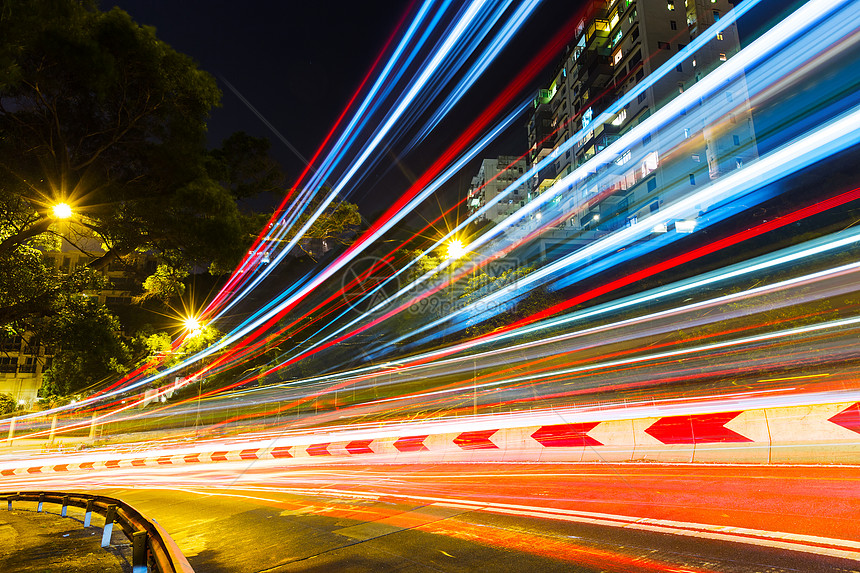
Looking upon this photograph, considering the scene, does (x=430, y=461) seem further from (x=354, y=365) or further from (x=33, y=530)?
(x=354, y=365)

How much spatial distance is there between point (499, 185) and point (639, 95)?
62.4 m

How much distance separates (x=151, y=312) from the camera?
19.0 metres

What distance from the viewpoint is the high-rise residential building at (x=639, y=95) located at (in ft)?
218

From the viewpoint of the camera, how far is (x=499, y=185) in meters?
134

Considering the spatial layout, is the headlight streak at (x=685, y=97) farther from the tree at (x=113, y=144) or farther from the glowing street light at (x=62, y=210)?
the glowing street light at (x=62, y=210)

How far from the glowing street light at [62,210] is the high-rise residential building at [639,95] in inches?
2601

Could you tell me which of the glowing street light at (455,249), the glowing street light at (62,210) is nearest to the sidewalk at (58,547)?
the glowing street light at (62,210)

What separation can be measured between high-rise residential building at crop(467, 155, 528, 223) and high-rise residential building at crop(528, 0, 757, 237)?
2752 centimetres

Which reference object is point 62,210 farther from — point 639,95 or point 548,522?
point 639,95

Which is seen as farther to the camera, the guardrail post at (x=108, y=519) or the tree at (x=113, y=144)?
the tree at (x=113, y=144)

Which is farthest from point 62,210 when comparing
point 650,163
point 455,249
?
point 650,163

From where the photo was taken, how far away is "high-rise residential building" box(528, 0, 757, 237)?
66375 millimetres

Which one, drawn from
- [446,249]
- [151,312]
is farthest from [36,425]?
[446,249]

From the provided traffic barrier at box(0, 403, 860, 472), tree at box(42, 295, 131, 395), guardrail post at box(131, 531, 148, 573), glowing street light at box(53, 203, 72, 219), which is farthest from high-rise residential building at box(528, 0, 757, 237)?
guardrail post at box(131, 531, 148, 573)
